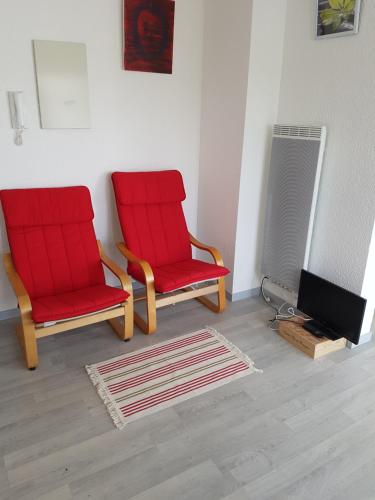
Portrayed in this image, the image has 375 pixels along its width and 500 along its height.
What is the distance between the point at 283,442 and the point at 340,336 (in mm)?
959

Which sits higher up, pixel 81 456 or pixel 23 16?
pixel 23 16

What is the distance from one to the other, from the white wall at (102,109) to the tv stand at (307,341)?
4.72ft

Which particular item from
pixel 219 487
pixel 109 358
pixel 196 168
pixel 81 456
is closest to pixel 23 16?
pixel 196 168

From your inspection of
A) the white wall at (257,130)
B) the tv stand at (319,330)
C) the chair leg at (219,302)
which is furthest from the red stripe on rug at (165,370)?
the white wall at (257,130)

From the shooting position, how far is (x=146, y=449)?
1.85m

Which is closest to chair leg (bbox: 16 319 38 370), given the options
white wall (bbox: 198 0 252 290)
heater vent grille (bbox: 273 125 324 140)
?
white wall (bbox: 198 0 252 290)

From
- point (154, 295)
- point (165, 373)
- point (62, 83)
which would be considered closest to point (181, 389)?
point (165, 373)

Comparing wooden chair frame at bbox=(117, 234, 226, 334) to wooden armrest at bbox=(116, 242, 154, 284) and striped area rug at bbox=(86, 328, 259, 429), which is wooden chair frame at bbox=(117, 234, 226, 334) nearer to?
wooden armrest at bbox=(116, 242, 154, 284)

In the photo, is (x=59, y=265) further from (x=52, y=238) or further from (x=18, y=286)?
(x=18, y=286)

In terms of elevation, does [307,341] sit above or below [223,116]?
below

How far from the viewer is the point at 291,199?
9.42ft

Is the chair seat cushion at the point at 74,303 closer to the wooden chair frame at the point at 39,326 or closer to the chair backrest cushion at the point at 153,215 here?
the wooden chair frame at the point at 39,326

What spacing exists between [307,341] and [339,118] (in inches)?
57.0

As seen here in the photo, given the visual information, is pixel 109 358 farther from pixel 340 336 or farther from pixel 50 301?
pixel 340 336
